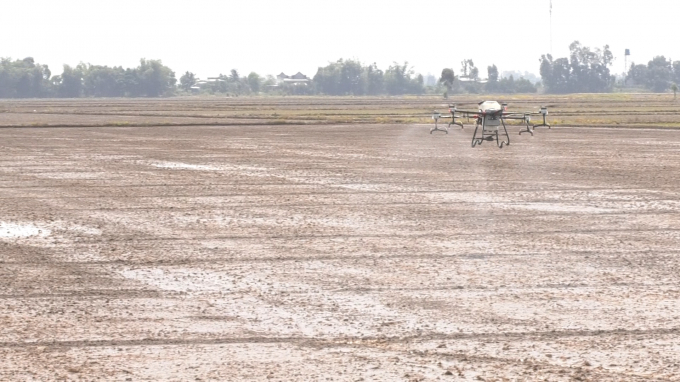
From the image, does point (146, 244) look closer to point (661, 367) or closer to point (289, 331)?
point (289, 331)

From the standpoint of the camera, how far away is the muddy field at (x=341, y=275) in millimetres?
7902

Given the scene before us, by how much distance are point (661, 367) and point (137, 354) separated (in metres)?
3.99

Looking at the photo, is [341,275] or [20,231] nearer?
[341,275]

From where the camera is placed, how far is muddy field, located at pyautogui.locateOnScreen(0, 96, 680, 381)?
7.90 metres

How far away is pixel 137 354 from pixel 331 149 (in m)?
27.0

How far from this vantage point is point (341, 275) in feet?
37.5

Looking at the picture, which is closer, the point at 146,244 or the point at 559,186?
the point at 146,244

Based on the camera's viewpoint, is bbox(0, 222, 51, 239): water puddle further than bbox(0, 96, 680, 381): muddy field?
Yes

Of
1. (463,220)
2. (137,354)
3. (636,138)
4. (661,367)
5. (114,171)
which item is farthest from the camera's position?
(636,138)

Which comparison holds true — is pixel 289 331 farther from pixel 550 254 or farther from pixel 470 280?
pixel 550 254

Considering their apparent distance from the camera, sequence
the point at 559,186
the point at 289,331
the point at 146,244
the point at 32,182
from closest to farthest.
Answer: the point at 289,331
the point at 146,244
the point at 559,186
the point at 32,182

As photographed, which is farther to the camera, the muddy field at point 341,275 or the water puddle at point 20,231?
the water puddle at point 20,231

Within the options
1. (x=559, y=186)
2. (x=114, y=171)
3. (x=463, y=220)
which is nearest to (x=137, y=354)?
(x=463, y=220)

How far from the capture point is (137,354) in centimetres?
808
